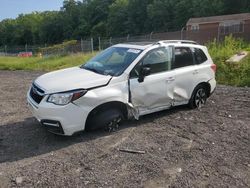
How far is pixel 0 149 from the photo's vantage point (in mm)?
5383

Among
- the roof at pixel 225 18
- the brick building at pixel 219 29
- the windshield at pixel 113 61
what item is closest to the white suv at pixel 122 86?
the windshield at pixel 113 61

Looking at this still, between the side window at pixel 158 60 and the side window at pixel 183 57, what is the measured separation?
0.22 meters

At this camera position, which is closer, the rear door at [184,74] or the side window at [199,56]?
the rear door at [184,74]

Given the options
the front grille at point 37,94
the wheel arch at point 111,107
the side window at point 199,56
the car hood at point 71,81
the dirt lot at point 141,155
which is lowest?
the dirt lot at point 141,155

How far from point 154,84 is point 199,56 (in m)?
1.75

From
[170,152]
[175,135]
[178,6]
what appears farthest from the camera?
A: [178,6]

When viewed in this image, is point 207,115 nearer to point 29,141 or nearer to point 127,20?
point 29,141

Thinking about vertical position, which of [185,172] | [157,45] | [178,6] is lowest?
[185,172]

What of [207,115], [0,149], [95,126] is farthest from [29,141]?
[207,115]

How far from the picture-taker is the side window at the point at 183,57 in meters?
6.81

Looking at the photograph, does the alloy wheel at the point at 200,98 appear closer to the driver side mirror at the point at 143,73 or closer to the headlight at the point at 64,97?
the driver side mirror at the point at 143,73

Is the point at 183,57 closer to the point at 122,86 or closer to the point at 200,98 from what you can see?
the point at 200,98

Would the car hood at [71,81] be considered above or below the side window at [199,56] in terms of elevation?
below

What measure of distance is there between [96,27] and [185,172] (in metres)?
86.3
